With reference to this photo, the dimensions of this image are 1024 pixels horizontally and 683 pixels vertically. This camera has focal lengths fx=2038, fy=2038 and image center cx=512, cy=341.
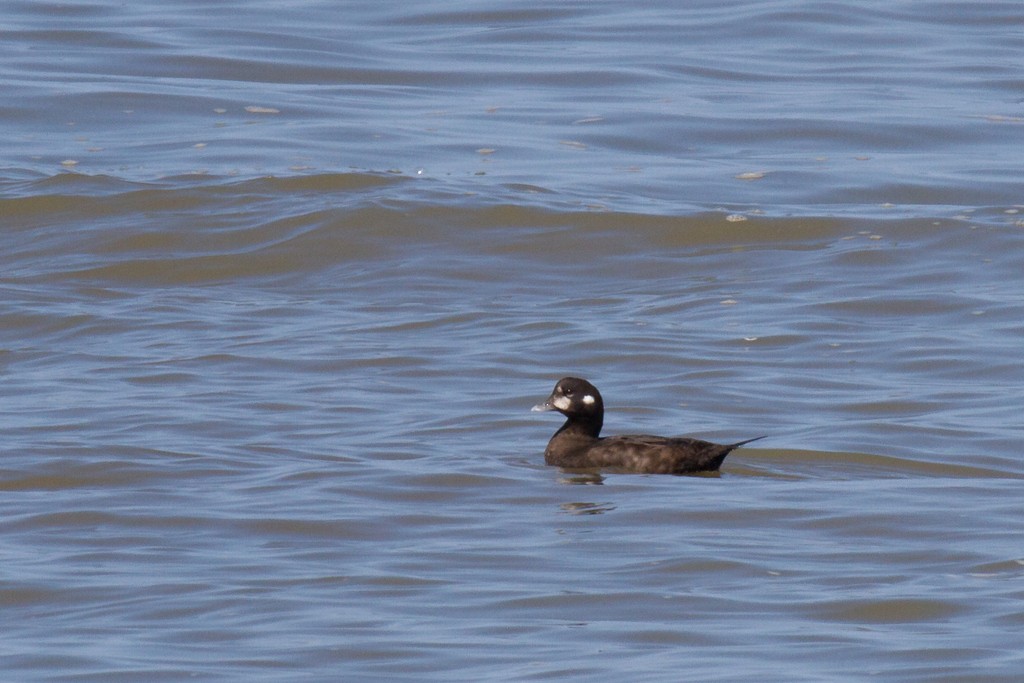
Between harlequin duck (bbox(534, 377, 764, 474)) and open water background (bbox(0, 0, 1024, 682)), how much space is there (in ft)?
0.45

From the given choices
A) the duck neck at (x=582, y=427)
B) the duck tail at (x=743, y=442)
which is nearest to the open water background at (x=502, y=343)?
the duck tail at (x=743, y=442)

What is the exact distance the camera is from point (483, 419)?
10.8 meters

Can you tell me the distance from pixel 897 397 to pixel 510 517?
10.4ft

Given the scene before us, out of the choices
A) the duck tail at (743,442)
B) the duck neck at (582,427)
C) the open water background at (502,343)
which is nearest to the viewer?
the open water background at (502,343)

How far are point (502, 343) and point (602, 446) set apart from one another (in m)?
2.51

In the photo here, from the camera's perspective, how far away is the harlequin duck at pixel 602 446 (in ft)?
31.6

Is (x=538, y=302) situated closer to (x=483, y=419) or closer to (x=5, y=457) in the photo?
(x=483, y=419)

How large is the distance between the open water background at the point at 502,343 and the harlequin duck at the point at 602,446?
138 mm

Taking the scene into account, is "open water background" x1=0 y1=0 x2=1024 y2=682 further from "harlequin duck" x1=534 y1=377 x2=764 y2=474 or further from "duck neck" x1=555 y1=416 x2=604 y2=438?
"duck neck" x1=555 y1=416 x2=604 y2=438

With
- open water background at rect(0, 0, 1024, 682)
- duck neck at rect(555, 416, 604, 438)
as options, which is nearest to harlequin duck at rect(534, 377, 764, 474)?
duck neck at rect(555, 416, 604, 438)

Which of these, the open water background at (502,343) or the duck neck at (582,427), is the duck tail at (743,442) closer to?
the open water background at (502,343)

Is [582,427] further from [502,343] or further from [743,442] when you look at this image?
[502,343]

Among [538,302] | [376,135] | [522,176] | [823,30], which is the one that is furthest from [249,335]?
[823,30]

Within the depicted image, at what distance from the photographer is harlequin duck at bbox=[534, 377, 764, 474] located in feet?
31.6
